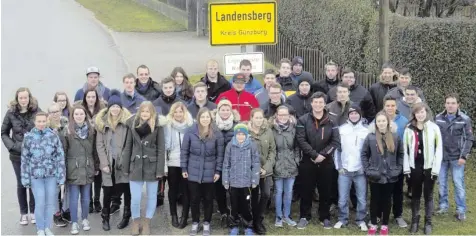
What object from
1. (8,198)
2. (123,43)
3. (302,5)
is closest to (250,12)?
(8,198)

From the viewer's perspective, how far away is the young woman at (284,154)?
29.5 feet

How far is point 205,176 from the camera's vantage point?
8.73m

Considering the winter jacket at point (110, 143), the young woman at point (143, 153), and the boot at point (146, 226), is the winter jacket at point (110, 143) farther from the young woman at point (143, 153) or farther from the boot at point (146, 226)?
the boot at point (146, 226)

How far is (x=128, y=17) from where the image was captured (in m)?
33.4

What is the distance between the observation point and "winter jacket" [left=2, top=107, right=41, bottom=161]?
356 inches

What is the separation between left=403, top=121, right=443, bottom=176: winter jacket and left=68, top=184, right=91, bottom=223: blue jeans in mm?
4127

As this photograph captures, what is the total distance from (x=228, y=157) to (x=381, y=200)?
82.1 inches

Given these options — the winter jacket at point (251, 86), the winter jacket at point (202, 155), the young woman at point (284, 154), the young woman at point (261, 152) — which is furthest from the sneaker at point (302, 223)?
the winter jacket at point (251, 86)

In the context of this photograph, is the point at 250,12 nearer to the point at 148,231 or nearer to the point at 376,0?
the point at 148,231

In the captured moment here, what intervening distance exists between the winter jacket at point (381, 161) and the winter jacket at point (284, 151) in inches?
36.8

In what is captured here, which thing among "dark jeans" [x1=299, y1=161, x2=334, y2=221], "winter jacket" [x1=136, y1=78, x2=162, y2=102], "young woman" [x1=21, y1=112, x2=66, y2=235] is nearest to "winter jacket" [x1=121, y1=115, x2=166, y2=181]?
"young woman" [x1=21, y1=112, x2=66, y2=235]

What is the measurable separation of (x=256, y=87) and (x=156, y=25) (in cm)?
2170

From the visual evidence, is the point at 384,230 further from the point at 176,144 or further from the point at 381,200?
the point at 176,144

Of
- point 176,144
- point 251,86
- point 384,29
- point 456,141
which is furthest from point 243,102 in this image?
point 384,29
